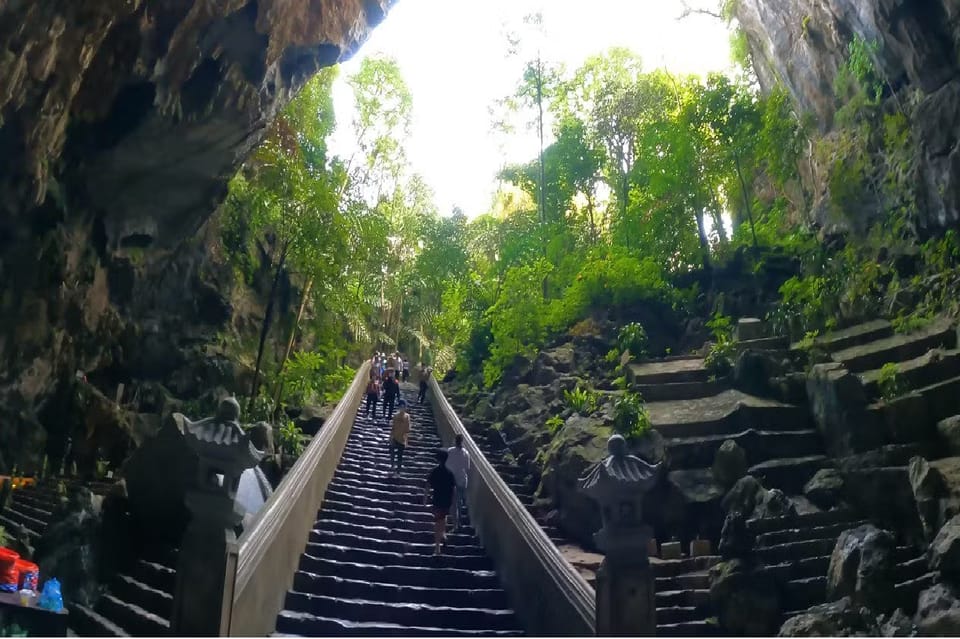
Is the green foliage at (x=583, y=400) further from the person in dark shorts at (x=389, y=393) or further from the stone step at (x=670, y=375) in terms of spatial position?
the person in dark shorts at (x=389, y=393)

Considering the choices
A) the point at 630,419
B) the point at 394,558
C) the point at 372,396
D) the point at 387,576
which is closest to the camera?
the point at 387,576

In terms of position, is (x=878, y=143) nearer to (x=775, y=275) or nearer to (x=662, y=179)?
(x=775, y=275)

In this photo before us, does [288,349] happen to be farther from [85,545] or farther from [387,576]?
[85,545]

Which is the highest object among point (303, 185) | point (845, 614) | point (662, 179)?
point (662, 179)

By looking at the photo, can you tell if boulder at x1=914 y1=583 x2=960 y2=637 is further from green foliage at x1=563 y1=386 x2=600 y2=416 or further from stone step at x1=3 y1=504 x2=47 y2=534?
stone step at x1=3 y1=504 x2=47 y2=534

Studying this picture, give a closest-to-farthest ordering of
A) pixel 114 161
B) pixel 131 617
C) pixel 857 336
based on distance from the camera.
A: pixel 131 617, pixel 114 161, pixel 857 336

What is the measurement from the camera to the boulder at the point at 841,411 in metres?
11.2

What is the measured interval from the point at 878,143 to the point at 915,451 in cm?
944

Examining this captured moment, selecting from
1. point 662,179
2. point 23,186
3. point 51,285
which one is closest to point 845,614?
point 23,186

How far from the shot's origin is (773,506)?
396 inches

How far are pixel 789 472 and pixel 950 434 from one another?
215 centimetres

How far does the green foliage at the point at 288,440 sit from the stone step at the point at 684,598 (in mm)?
7924

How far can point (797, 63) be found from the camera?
22188 mm

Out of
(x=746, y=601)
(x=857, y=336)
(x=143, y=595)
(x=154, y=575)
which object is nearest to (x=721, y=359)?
(x=857, y=336)
